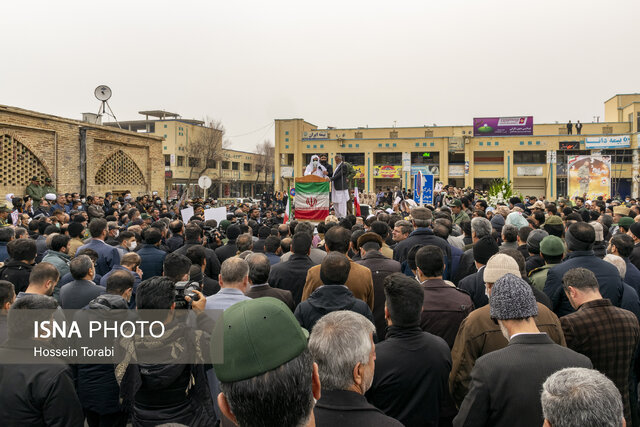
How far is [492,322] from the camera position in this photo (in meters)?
3.23

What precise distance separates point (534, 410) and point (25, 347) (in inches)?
120

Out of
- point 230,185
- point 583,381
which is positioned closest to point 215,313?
point 583,381

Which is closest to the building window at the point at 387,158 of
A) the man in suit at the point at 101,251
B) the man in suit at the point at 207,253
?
the man in suit at the point at 207,253

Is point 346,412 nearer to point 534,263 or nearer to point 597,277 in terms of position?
point 597,277

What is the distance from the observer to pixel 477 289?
15.0 feet

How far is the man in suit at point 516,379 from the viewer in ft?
8.27

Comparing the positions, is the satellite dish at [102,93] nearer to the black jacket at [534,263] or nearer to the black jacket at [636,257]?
the black jacket at [534,263]

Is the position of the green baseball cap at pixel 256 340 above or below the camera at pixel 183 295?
above

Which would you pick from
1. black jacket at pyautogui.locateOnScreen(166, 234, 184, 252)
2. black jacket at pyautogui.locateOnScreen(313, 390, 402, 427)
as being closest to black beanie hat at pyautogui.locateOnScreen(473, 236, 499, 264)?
black jacket at pyautogui.locateOnScreen(313, 390, 402, 427)

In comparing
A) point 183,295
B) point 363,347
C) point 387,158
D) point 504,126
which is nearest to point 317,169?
point 183,295

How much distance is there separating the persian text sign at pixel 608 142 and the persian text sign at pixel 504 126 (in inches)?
258

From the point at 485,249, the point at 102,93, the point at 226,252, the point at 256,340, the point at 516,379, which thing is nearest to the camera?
the point at 256,340

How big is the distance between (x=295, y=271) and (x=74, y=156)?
17.2m

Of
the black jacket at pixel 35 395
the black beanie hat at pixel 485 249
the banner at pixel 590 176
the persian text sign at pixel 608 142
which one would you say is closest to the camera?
the black jacket at pixel 35 395
